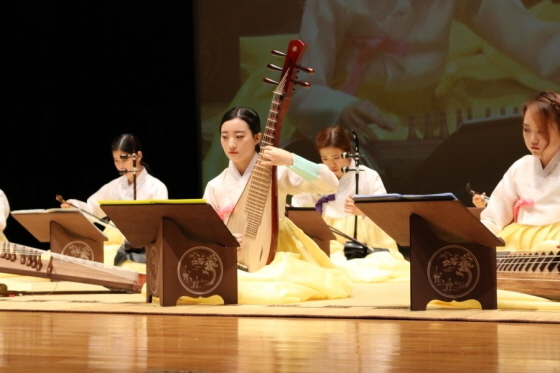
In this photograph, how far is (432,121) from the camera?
7840 mm

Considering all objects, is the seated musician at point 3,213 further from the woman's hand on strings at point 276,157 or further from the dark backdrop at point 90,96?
the woman's hand on strings at point 276,157

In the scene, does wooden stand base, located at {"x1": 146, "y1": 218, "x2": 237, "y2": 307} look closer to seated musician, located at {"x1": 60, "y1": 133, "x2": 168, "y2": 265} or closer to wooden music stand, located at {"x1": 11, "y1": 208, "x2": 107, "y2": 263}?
Result: wooden music stand, located at {"x1": 11, "y1": 208, "x2": 107, "y2": 263}

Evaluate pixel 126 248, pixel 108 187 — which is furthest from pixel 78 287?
pixel 108 187

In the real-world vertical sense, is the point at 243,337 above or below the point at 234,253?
below

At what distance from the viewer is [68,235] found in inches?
275

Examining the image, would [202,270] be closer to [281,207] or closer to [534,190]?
[281,207]

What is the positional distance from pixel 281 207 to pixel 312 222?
1.18 metres

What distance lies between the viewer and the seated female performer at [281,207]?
4527mm

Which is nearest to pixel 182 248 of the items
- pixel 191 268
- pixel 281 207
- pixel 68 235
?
pixel 191 268

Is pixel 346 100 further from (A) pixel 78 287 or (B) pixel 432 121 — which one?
(A) pixel 78 287

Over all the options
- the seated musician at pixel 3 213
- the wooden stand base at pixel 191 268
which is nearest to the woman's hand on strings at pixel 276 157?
the wooden stand base at pixel 191 268

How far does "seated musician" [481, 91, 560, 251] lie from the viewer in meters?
4.39

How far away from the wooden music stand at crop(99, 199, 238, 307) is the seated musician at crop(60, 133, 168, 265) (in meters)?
2.71

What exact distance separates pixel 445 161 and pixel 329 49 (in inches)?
59.6
